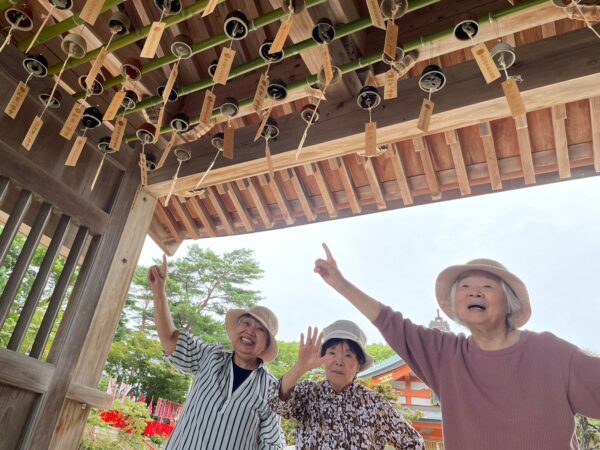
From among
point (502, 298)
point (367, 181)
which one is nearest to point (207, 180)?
point (367, 181)

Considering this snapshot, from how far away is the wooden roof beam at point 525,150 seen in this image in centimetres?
251

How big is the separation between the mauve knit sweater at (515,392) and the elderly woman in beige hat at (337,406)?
0.39 metres

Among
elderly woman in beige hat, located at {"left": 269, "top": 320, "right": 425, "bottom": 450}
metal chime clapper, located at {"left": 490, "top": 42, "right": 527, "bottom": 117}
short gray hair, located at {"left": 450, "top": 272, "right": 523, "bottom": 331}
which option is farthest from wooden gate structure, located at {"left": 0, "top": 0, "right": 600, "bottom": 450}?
elderly woman in beige hat, located at {"left": 269, "top": 320, "right": 425, "bottom": 450}

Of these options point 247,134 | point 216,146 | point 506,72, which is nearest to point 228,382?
point 216,146

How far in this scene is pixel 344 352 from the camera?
7.35 ft

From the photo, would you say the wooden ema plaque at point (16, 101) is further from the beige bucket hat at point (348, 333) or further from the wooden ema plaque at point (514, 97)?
the wooden ema plaque at point (514, 97)

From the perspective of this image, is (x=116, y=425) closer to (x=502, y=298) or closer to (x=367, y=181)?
(x=367, y=181)

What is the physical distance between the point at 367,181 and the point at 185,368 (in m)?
1.81

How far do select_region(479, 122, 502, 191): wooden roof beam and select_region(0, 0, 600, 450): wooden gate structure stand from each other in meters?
0.01

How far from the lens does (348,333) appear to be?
2248mm

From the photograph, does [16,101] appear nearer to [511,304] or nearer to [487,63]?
[487,63]

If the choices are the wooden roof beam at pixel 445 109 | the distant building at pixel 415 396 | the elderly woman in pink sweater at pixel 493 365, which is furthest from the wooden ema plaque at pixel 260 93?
the distant building at pixel 415 396

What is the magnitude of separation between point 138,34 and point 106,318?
1700mm

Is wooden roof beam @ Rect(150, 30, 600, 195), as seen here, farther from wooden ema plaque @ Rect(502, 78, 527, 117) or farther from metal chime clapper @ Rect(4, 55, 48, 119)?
metal chime clapper @ Rect(4, 55, 48, 119)
